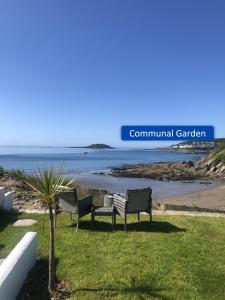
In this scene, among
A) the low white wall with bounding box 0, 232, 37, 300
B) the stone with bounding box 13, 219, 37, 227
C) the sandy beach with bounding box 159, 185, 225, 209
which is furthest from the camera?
the sandy beach with bounding box 159, 185, 225, 209

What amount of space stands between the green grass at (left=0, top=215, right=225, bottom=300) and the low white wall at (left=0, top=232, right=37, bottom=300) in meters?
0.34

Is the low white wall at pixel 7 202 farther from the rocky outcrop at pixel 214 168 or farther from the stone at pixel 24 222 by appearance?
the rocky outcrop at pixel 214 168

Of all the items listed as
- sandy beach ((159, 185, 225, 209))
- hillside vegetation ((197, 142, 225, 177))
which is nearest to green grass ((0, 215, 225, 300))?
sandy beach ((159, 185, 225, 209))

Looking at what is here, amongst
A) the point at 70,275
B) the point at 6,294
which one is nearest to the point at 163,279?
the point at 70,275

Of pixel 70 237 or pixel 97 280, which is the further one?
pixel 70 237

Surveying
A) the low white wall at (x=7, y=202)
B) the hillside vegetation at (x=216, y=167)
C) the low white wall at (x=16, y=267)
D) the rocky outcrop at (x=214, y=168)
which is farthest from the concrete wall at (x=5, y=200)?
the hillside vegetation at (x=216, y=167)

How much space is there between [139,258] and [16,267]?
7.19 ft

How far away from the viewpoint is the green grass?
16.4ft

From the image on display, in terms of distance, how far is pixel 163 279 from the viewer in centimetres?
528

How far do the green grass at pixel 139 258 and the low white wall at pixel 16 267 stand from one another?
1.13ft

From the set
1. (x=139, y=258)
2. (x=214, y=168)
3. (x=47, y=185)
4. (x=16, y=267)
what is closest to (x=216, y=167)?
(x=214, y=168)

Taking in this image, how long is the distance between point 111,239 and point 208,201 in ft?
61.9

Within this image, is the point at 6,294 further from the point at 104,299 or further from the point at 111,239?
the point at 111,239

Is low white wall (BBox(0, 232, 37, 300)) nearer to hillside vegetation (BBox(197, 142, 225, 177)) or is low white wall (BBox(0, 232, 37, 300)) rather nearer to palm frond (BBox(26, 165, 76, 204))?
palm frond (BBox(26, 165, 76, 204))
